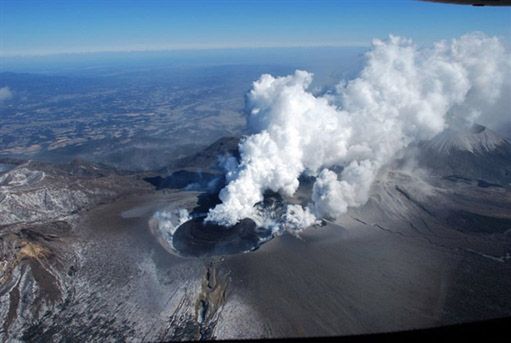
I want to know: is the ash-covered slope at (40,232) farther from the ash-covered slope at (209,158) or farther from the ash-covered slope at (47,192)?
the ash-covered slope at (209,158)

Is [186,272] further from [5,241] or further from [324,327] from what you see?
[5,241]

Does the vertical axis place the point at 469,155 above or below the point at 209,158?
below

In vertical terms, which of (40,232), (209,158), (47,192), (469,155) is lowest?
(469,155)

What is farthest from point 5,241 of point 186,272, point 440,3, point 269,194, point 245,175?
point 440,3

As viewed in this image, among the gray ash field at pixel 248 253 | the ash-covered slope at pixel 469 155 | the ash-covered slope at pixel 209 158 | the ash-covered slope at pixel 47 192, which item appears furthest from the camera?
the ash-covered slope at pixel 209 158

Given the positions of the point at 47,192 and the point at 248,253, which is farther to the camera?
the point at 47,192

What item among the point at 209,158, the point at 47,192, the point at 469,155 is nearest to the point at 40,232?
the point at 47,192

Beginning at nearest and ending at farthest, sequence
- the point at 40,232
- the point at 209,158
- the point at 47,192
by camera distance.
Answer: the point at 40,232, the point at 47,192, the point at 209,158

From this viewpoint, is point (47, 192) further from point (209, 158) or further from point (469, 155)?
point (469, 155)

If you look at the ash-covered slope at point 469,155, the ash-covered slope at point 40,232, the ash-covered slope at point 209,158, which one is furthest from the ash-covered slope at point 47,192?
the ash-covered slope at point 469,155
